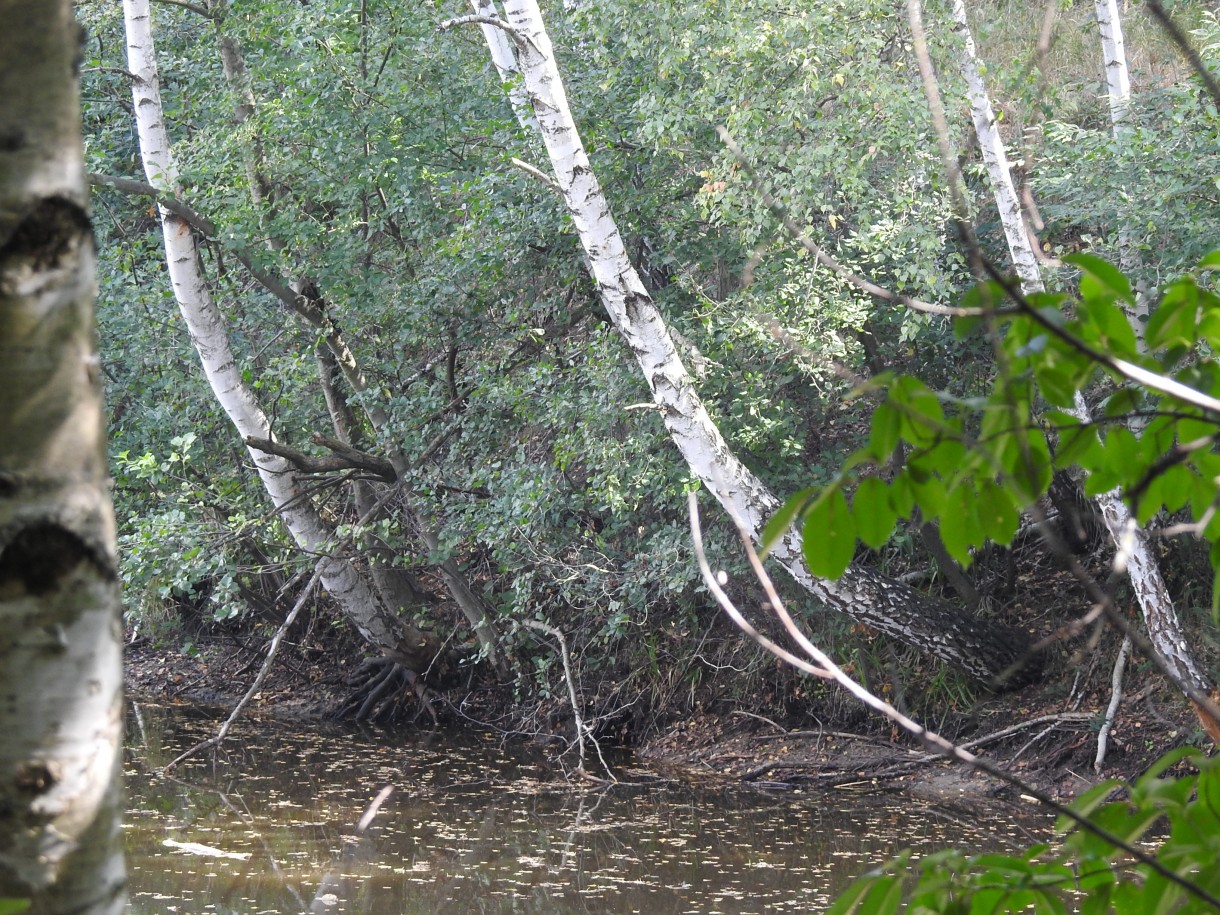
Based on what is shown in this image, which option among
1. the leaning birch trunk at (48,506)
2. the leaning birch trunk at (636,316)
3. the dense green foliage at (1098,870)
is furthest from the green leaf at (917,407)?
the leaning birch trunk at (636,316)

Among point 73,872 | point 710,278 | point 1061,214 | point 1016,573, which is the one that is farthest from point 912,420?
point 1016,573

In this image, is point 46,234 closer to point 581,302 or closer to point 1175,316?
point 1175,316

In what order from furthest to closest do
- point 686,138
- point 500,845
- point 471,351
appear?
point 471,351, point 686,138, point 500,845

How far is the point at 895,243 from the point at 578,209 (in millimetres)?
1806

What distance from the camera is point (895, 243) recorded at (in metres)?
6.98

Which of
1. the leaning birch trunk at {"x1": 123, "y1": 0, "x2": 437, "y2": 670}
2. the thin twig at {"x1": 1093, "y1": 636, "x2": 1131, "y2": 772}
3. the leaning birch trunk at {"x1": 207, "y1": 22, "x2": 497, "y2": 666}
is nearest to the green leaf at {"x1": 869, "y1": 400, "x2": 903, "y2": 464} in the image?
the thin twig at {"x1": 1093, "y1": 636, "x2": 1131, "y2": 772}

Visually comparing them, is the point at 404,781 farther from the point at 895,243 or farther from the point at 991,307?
the point at 991,307

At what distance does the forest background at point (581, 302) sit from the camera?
7.04 metres

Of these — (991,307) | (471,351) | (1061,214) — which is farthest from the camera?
(471,351)

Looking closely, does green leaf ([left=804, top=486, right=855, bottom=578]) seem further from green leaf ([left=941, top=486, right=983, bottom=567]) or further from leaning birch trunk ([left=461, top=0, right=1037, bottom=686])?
leaning birch trunk ([left=461, top=0, right=1037, bottom=686])

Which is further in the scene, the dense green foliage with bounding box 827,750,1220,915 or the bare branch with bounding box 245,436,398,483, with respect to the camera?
the bare branch with bounding box 245,436,398,483

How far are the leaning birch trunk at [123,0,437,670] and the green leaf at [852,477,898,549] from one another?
8500mm

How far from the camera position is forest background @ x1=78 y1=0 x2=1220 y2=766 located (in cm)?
704

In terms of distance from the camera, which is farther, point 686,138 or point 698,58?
point 686,138
